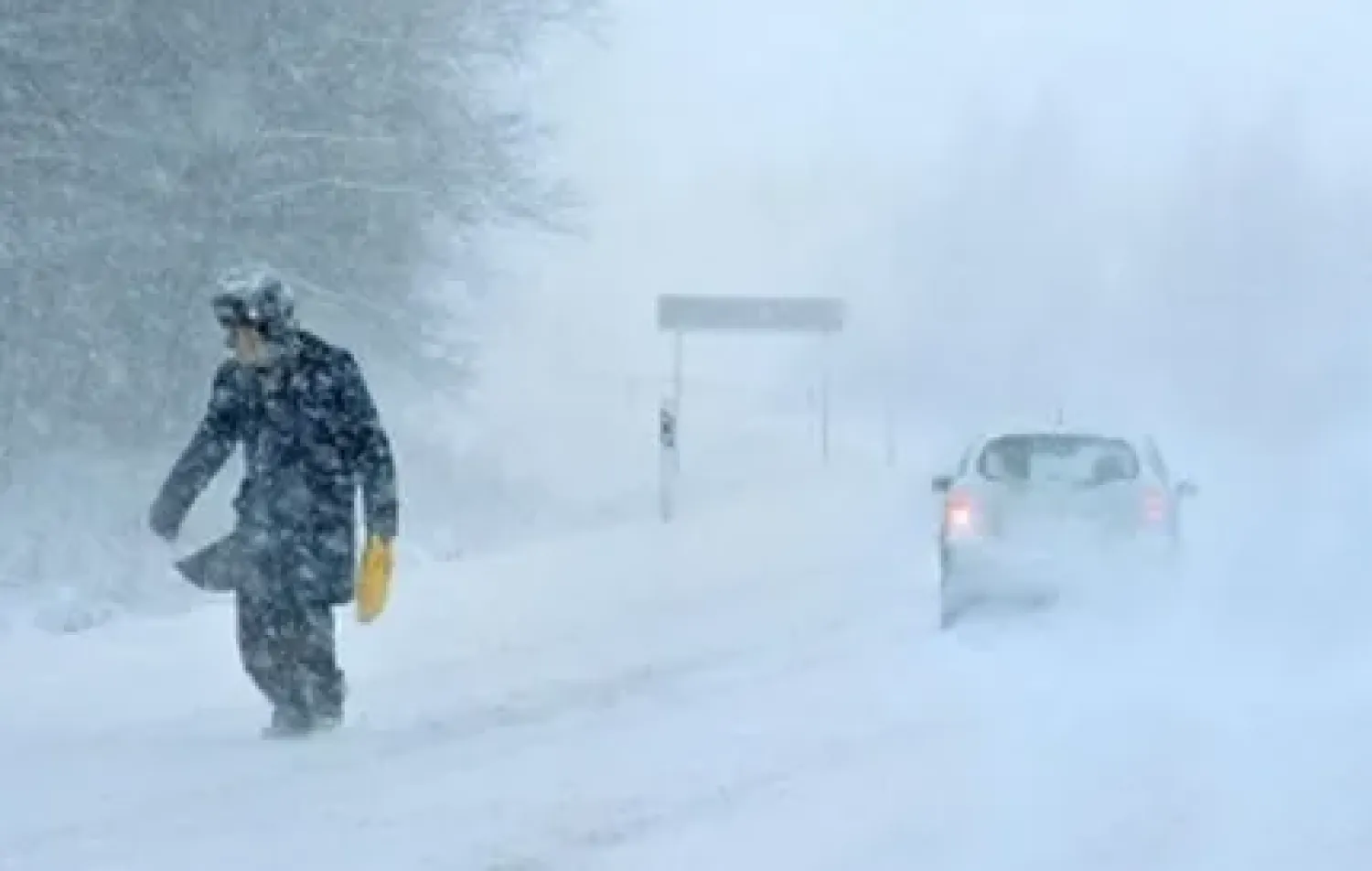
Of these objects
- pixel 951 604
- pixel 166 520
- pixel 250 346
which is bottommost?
pixel 951 604

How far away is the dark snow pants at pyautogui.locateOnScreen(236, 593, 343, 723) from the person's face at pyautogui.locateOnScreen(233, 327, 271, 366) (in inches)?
36.0

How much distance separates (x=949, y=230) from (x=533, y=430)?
1681 inches

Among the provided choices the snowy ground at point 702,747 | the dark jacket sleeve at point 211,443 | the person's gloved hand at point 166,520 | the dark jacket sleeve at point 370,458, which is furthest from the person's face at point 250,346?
the snowy ground at point 702,747

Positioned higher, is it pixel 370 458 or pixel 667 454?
pixel 370 458

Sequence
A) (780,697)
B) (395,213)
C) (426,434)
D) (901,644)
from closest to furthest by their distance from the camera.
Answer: (780,697), (901,644), (395,213), (426,434)

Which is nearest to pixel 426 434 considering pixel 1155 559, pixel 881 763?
pixel 1155 559

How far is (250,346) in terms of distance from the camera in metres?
8.42

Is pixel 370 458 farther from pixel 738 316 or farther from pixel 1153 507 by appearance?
pixel 738 316

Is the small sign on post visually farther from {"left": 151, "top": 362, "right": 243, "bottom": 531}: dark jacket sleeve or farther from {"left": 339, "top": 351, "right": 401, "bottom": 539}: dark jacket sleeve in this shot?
{"left": 339, "top": 351, "right": 401, "bottom": 539}: dark jacket sleeve

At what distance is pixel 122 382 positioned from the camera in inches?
682

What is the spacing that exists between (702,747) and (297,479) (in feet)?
6.25

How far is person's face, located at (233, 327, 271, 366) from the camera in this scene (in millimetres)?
8383

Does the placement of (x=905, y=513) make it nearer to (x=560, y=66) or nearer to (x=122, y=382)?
(x=560, y=66)

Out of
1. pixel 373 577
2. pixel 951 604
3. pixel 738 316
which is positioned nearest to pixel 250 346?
pixel 373 577
